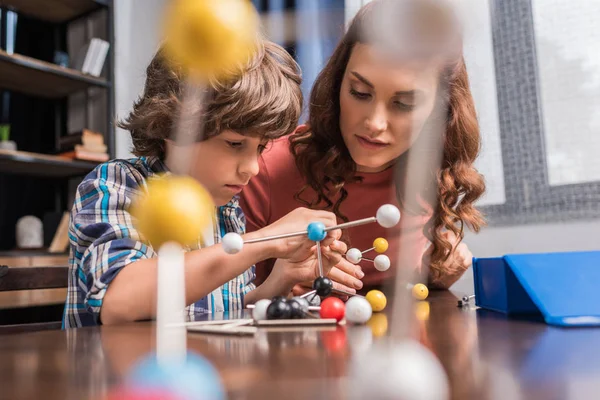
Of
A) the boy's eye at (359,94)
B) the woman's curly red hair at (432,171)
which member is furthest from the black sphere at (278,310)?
the woman's curly red hair at (432,171)

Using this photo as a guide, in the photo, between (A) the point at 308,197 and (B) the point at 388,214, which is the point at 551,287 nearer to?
(B) the point at 388,214

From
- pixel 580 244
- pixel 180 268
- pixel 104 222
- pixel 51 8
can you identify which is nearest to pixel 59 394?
pixel 180 268

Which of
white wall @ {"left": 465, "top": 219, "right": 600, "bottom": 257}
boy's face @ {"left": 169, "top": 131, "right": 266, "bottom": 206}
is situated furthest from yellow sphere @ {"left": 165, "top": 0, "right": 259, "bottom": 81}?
white wall @ {"left": 465, "top": 219, "right": 600, "bottom": 257}

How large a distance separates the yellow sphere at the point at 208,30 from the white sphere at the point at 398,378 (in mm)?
202

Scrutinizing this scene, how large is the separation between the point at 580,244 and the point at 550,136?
417 mm

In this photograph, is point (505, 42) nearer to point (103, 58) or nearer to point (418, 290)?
point (418, 290)

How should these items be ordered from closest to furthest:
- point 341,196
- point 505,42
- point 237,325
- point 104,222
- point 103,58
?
point 237,325
point 104,222
point 341,196
point 505,42
point 103,58

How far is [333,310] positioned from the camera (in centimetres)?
55

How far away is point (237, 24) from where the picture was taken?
311 mm

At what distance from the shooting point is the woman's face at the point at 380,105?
658mm

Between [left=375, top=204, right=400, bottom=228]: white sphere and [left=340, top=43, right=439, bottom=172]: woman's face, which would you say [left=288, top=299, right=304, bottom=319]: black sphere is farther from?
[left=340, top=43, right=439, bottom=172]: woman's face

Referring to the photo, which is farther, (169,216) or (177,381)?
(169,216)

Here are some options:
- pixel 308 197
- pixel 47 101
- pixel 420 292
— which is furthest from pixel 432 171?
pixel 47 101

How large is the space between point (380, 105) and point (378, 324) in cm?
40
